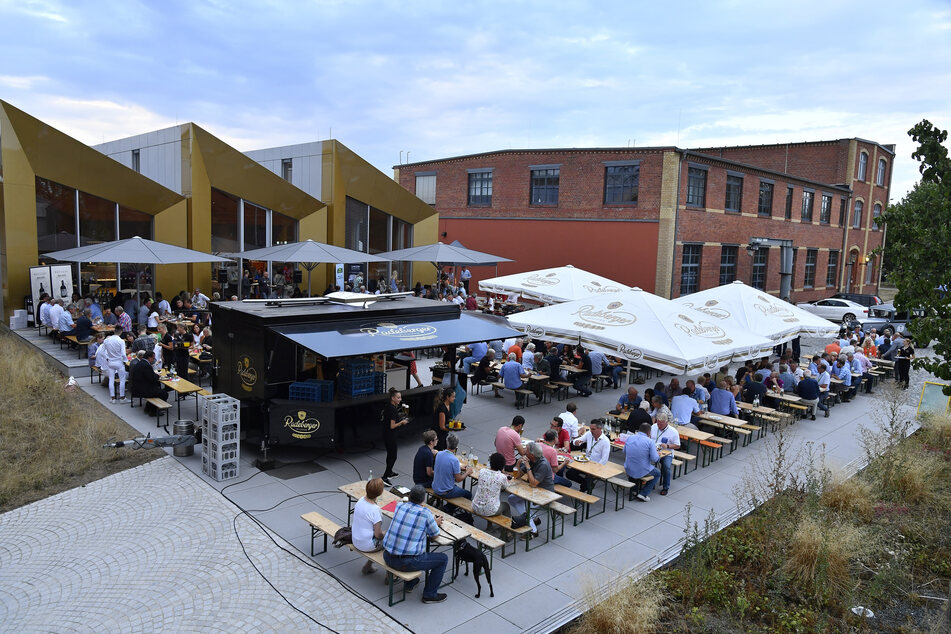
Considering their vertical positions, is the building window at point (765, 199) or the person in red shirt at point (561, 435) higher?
the building window at point (765, 199)

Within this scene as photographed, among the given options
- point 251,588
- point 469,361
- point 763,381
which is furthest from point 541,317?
point 251,588

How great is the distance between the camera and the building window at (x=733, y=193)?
3275cm

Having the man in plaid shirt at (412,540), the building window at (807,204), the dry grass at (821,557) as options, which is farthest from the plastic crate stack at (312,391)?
the building window at (807,204)

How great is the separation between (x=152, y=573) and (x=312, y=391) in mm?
3899

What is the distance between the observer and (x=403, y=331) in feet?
36.2

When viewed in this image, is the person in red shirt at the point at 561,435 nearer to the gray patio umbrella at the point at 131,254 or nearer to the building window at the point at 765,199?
the gray patio umbrella at the point at 131,254

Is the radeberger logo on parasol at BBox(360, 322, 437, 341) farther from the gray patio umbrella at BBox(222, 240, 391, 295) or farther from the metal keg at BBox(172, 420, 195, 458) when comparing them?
the gray patio umbrella at BBox(222, 240, 391, 295)

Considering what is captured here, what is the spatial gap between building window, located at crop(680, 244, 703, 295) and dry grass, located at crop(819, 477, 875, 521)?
71.2ft

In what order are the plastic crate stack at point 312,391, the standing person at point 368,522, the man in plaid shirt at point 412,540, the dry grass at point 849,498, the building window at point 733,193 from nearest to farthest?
the man in plaid shirt at point 412,540
the standing person at point 368,522
the dry grass at point 849,498
the plastic crate stack at point 312,391
the building window at point 733,193

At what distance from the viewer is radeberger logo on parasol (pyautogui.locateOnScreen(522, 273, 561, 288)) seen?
21047 mm

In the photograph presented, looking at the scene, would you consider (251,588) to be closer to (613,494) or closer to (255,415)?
(255,415)

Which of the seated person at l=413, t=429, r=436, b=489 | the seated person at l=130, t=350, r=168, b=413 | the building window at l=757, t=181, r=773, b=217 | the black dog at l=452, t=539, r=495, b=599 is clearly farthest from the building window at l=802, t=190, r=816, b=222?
the black dog at l=452, t=539, r=495, b=599

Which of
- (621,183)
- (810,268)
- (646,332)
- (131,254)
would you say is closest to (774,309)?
(646,332)

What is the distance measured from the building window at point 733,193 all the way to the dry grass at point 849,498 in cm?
2522
